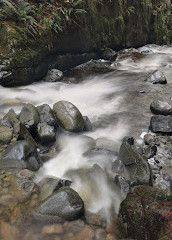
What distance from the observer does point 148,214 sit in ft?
10.4

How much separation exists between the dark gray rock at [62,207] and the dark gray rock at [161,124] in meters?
3.17

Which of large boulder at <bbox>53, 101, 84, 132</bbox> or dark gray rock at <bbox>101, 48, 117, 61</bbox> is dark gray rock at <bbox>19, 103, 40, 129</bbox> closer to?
large boulder at <bbox>53, 101, 84, 132</bbox>

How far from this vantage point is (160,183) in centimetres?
459

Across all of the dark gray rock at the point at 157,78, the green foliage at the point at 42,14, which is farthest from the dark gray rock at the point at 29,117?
the dark gray rock at the point at 157,78

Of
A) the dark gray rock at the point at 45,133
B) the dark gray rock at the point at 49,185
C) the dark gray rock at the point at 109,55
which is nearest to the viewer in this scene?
the dark gray rock at the point at 49,185

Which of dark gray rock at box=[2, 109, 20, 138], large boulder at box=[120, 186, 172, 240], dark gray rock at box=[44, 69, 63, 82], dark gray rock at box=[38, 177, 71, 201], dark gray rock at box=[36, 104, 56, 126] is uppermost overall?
large boulder at box=[120, 186, 172, 240]

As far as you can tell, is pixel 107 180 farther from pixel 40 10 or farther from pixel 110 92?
pixel 40 10

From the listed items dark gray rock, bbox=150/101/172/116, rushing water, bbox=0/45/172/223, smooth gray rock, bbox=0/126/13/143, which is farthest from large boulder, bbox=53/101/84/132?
dark gray rock, bbox=150/101/172/116

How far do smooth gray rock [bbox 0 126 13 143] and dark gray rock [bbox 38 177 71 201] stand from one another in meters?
1.42

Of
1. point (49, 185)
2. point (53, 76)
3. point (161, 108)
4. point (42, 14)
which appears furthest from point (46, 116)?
point (42, 14)

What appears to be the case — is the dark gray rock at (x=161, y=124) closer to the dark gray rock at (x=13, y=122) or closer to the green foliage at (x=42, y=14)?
the dark gray rock at (x=13, y=122)

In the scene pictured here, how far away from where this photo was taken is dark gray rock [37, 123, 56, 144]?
561 centimetres

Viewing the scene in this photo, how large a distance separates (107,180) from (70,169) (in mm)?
839

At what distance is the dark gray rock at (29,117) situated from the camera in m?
5.72
